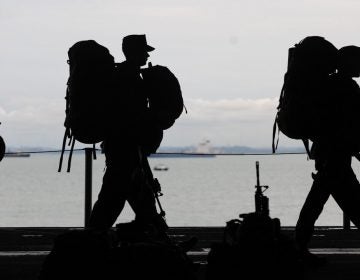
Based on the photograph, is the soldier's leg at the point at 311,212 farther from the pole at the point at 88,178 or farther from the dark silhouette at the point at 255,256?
the pole at the point at 88,178

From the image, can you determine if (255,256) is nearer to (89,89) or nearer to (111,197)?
(111,197)

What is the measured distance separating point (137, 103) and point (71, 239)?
2.53m

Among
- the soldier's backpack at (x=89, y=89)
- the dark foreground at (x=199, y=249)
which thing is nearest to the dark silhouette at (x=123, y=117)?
the soldier's backpack at (x=89, y=89)

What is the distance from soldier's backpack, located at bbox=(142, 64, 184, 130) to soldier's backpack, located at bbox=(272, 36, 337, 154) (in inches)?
39.4

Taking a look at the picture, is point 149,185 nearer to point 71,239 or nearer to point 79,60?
point 79,60

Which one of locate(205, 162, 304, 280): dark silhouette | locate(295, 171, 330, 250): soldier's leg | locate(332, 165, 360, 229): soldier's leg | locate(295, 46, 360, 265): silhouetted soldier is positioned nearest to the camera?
locate(205, 162, 304, 280): dark silhouette

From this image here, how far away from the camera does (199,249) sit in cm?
1072

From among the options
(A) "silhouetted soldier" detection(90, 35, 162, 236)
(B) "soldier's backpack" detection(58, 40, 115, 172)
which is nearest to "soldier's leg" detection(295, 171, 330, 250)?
(A) "silhouetted soldier" detection(90, 35, 162, 236)

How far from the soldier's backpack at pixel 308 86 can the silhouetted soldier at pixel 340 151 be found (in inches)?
3.4

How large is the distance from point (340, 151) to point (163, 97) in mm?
1690

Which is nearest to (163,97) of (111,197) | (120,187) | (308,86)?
(120,187)

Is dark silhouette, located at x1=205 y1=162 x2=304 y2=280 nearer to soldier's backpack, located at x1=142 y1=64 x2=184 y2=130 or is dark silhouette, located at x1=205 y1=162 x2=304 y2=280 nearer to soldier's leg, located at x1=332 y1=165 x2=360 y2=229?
soldier's backpack, located at x1=142 y1=64 x2=184 y2=130

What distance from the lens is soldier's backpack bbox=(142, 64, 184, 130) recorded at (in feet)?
27.5

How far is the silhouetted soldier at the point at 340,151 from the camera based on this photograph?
8.56 metres
